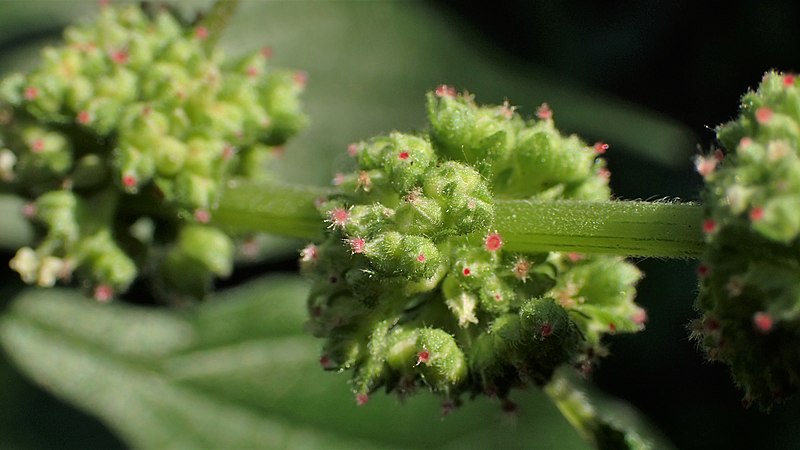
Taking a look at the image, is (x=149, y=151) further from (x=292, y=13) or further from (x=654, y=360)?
(x=654, y=360)

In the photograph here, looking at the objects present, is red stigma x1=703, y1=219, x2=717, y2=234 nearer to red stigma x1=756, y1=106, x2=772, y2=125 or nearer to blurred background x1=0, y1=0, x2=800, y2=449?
red stigma x1=756, y1=106, x2=772, y2=125

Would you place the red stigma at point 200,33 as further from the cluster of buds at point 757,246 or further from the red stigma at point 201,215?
the cluster of buds at point 757,246

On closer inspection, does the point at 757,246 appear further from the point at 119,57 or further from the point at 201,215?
the point at 119,57

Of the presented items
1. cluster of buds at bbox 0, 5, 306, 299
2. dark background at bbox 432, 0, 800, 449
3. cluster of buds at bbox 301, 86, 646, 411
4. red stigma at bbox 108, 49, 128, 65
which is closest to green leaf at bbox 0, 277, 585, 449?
dark background at bbox 432, 0, 800, 449

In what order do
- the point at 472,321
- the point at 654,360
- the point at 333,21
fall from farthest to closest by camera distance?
the point at 333,21 → the point at 654,360 → the point at 472,321

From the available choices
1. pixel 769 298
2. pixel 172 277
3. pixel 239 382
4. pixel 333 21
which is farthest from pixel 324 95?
pixel 769 298

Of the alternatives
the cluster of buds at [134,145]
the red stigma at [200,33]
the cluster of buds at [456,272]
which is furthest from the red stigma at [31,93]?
the cluster of buds at [456,272]

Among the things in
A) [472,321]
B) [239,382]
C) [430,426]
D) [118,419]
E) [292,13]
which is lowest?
[118,419]
